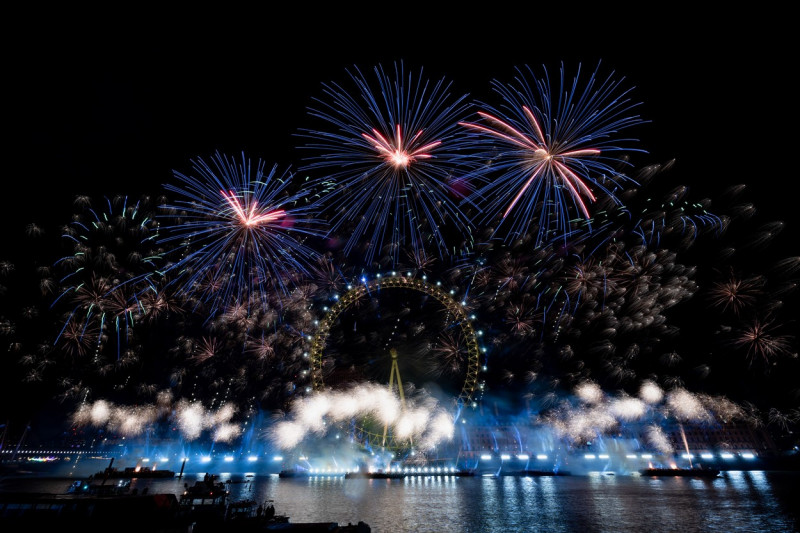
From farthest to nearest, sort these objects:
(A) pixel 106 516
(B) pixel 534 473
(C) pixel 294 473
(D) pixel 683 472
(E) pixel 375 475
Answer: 1. (B) pixel 534 473
2. (C) pixel 294 473
3. (D) pixel 683 472
4. (E) pixel 375 475
5. (A) pixel 106 516

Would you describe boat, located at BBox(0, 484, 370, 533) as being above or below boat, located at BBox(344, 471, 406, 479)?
below

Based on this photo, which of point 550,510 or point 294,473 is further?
point 294,473

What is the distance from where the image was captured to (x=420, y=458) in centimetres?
11581

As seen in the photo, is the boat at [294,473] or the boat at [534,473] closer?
the boat at [294,473]

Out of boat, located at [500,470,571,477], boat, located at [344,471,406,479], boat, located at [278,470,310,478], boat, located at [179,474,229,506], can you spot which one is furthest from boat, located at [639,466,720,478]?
boat, located at [179,474,229,506]

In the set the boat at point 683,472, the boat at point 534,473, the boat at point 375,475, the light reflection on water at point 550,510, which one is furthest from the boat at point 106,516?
the boat at point 683,472

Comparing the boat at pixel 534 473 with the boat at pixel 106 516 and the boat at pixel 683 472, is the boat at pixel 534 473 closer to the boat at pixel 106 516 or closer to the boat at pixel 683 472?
the boat at pixel 683 472

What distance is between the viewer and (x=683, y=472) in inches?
4129

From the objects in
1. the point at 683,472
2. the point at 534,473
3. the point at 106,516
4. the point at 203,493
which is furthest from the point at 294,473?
the point at 683,472

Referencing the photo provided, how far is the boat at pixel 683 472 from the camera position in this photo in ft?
327

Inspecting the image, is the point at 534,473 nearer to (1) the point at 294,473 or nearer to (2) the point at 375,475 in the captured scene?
(2) the point at 375,475

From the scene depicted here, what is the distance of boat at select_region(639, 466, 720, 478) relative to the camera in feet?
327

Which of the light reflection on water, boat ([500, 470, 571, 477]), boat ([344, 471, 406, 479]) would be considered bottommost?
the light reflection on water

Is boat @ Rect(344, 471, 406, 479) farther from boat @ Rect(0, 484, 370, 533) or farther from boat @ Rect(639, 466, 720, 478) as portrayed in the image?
boat @ Rect(0, 484, 370, 533)
